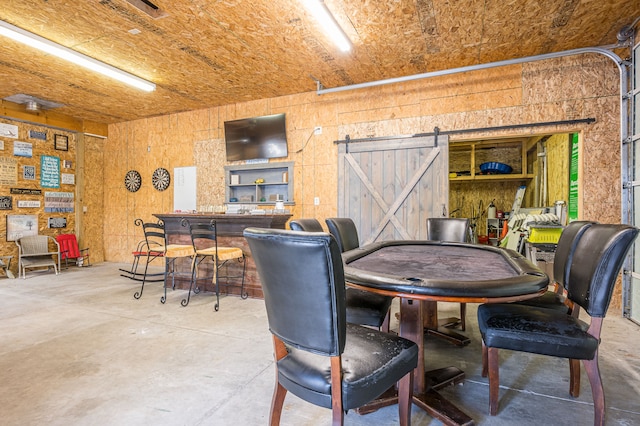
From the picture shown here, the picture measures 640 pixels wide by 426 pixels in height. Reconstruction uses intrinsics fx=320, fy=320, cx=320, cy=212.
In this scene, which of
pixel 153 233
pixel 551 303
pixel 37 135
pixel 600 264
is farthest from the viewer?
pixel 37 135

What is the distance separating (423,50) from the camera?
12.7ft

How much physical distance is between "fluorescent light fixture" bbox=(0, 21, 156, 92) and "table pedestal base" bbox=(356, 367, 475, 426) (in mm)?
4763

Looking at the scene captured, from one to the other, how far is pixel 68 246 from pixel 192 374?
5751 mm

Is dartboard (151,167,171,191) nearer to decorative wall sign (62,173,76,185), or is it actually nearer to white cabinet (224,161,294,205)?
white cabinet (224,161,294,205)

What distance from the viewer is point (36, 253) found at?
5.83 metres

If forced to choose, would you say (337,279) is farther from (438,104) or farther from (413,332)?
(438,104)

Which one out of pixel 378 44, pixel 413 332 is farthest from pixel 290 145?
pixel 413 332

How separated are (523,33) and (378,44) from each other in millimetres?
1554

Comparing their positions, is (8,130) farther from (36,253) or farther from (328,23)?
(328,23)

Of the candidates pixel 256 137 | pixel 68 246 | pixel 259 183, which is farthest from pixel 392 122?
pixel 68 246

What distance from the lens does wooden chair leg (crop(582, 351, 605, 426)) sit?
4.96ft

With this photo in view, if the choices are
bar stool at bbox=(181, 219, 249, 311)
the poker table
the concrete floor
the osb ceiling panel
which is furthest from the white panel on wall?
the poker table

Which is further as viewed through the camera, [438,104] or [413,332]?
[438,104]

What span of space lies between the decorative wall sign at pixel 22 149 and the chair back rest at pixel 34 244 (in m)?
1.51
